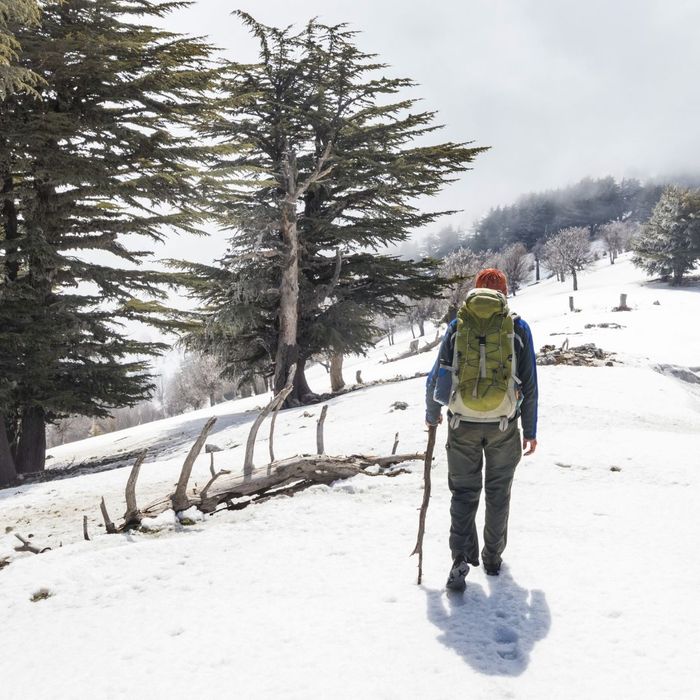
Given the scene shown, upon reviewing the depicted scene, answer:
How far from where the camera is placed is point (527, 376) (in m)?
3.65

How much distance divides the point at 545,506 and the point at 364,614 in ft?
8.90

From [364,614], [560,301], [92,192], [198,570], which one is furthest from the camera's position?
[560,301]

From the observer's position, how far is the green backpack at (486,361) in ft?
11.2

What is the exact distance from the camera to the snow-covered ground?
2.66 metres

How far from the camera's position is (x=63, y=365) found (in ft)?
41.0

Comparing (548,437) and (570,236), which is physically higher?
(570,236)

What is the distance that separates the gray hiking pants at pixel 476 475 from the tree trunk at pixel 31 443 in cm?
1272

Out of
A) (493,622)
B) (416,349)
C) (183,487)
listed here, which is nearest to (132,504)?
(183,487)

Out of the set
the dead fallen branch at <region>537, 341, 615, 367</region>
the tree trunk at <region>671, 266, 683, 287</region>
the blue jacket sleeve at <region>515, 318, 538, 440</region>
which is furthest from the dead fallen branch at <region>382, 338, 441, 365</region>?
the blue jacket sleeve at <region>515, 318, 538, 440</region>

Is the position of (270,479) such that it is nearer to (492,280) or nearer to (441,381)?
(441,381)

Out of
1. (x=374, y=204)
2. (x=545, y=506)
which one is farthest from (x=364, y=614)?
(x=374, y=204)

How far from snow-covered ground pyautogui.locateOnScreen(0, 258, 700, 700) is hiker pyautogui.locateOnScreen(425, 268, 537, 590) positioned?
0.36m

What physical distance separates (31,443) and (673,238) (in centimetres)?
6253

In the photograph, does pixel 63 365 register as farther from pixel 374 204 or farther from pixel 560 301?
pixel 560 301
